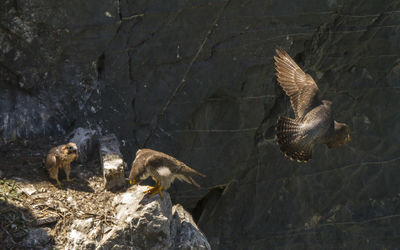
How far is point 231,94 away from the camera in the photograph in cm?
732

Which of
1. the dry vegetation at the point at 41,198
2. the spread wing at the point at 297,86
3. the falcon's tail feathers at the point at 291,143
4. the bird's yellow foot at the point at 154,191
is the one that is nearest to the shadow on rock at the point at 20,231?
the dry vegetation at the point at 41,198

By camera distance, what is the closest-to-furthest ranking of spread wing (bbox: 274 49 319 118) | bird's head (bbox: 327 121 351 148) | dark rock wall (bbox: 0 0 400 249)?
bird's head (bbox: 327 121 351 148), spread wing (bbox: 274 49 319 118), dark rock wall (bbox: 0 0 400 249)

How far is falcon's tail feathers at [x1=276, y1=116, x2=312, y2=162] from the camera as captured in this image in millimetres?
5371

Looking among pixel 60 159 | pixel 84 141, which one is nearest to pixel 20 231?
pixel 60 159

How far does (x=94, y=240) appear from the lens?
14.1ft

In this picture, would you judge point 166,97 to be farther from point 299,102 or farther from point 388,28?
point 388,28

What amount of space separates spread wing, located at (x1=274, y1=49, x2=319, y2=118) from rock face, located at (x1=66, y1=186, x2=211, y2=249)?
1.94m

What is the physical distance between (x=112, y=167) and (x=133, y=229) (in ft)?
3.29

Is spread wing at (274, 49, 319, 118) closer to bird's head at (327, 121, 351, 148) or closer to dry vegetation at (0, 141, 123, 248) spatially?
bird's head at (327, 121, 351, 148)

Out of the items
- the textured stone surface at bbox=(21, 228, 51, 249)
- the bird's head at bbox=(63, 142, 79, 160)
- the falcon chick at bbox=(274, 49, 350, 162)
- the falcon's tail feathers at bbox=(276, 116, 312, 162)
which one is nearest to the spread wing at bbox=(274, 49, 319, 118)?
the falcon chick at bbox=(274, 49, 350, 162)

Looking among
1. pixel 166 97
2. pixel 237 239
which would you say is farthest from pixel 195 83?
pixel 237 239

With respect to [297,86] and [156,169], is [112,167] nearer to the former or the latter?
[156,169]

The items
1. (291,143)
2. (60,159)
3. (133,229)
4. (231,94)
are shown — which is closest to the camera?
(133,229)

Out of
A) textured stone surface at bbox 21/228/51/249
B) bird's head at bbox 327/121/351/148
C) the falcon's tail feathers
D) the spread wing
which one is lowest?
bird's head at bbox 327/121/351/148
